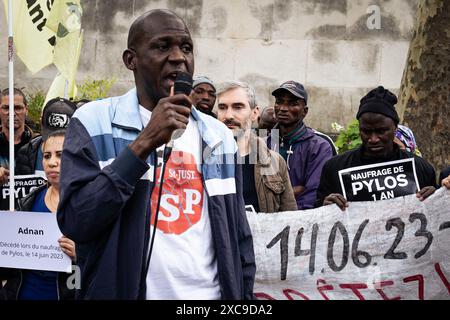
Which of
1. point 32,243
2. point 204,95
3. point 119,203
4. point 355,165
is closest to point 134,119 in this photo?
point 119,203

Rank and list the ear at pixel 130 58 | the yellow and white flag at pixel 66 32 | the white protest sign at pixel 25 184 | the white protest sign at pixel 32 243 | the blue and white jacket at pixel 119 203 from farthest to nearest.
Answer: the yellow and white flag at pixel 66 32, the white protest sign at pixel 25 184, the white protest sign at pixel 32 243, the ear at pixel 130 58, the blue and white jacket at pixel 119 203

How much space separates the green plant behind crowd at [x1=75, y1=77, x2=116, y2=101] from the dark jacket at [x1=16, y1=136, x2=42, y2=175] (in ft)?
16.0

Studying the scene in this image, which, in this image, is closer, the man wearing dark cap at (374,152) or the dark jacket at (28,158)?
the man wearing dark cap at (374,152)

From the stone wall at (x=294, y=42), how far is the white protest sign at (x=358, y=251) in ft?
23.4

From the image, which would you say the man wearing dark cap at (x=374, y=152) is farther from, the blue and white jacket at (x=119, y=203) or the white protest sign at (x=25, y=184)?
the blue and white jacket at (x=119, y=203)

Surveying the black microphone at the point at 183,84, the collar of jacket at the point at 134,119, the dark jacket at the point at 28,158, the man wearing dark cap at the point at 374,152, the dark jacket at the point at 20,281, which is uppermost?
the black microphone at the point at 183,84

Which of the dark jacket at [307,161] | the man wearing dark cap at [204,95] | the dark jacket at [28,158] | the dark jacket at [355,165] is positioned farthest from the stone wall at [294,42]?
the dark jacket at [355,165]

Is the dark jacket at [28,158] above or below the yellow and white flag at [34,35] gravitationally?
below

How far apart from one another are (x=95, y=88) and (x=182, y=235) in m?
9.37

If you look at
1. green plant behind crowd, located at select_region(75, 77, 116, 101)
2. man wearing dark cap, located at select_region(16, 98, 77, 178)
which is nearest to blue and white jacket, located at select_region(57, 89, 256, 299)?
man wearing dark cap, located at select_region(16, 98, 77, 178)

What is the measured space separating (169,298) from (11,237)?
8.78ft

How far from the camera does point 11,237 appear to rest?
587 cm

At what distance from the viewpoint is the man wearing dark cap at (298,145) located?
23.0 ft
